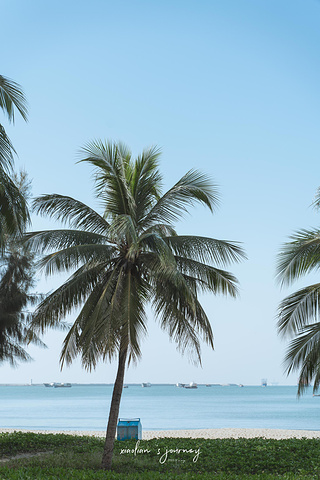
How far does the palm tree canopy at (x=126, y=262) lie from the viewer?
10.9 m

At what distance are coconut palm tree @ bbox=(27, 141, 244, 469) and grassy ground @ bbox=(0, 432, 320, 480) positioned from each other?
1.20m

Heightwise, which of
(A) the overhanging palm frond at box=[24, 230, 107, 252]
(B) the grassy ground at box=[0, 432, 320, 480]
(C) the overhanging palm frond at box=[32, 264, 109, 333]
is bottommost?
(B) the grassy ground at box=[0, 432, 320, 480]

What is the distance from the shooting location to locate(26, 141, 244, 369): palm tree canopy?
10.9 meters

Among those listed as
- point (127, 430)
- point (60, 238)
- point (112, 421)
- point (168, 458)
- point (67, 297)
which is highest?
point (60, 238)

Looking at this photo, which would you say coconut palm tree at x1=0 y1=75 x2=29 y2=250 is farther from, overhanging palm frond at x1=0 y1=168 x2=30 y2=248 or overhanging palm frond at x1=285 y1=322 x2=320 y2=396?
overhanging palm frond at x1=285 y1=322 x2=320 y2=396

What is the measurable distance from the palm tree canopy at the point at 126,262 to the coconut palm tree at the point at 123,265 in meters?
0.02

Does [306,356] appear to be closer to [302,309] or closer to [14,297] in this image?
[302,309]

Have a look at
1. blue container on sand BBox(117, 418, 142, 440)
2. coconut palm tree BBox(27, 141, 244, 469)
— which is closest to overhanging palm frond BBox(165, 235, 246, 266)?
coconut palm tree BBox(27, 141, 244, 469)

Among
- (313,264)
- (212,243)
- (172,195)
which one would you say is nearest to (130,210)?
(172,195)

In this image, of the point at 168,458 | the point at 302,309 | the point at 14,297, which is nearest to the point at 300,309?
the point at 302,309

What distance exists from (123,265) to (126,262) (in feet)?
0.32

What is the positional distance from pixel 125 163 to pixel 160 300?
3.18 meters

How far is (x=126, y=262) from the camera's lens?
11656mm

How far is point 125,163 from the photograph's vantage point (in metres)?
12.4
